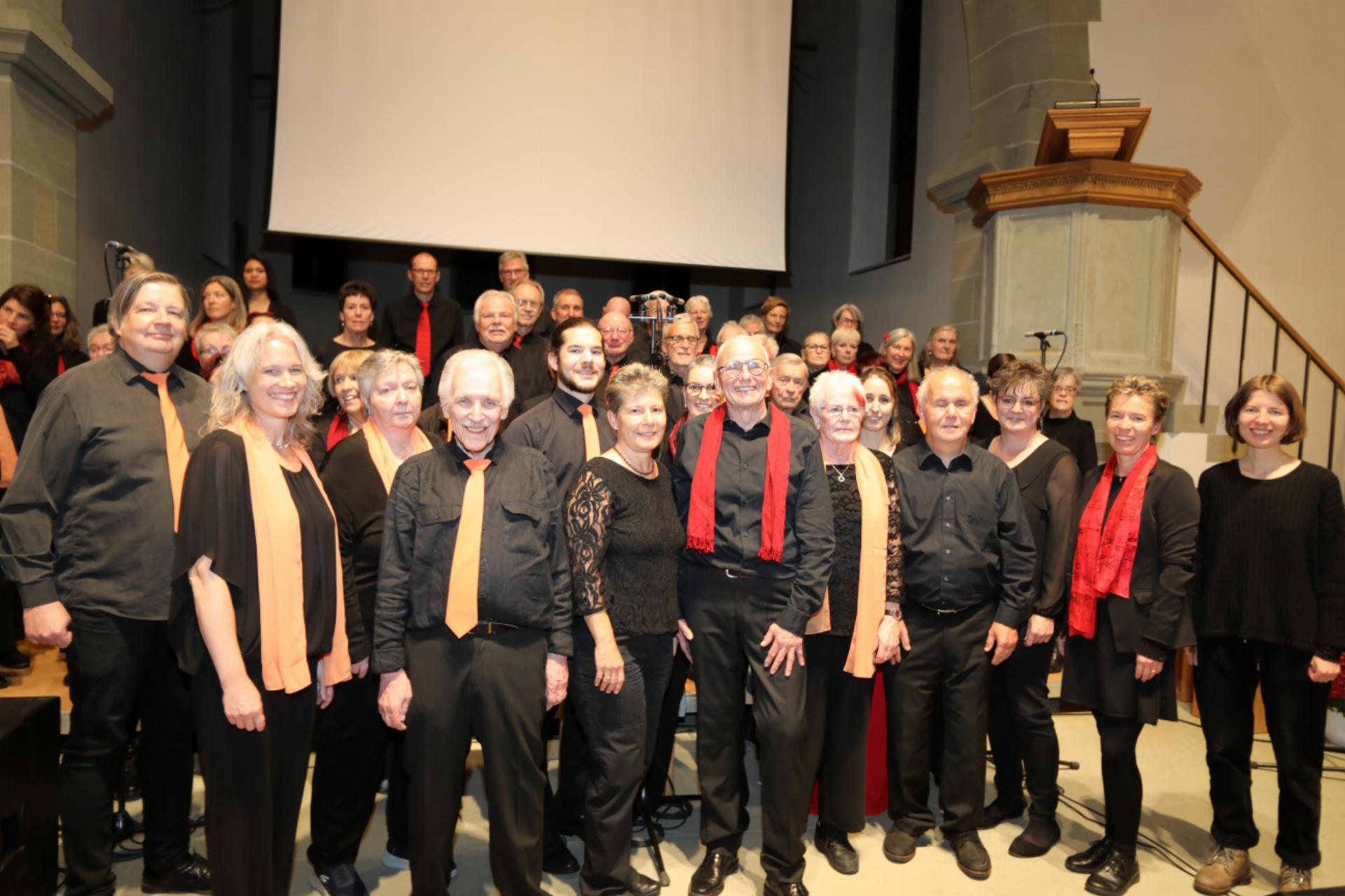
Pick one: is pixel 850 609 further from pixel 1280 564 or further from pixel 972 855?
→ pixel 1280 564

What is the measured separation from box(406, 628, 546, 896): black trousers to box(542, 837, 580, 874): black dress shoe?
0.50 metres

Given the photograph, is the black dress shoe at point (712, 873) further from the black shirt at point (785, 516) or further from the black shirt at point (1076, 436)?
the black shirt at point (1076, 436)

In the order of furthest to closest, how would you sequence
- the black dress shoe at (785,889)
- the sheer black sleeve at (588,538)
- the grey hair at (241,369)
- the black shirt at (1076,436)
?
the black shirt at (1076,436) → the black dress shoe at (785,889) → the sheer black sleeve at (588,538) → the grey hair at (241,369)

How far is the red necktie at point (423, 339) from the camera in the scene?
5.61m

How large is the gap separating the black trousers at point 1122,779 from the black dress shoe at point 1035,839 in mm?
247

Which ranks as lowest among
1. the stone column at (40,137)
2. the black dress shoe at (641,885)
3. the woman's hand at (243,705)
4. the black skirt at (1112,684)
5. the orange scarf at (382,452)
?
the black dress shoe at (641,885)

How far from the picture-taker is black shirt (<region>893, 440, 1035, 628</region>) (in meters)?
3.04

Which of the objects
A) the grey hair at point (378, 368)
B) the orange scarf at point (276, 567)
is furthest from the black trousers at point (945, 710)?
the orange scarf at point (276, 567)

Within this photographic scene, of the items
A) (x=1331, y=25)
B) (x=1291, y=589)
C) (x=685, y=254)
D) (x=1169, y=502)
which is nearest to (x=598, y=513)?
(x=1169, y=502)

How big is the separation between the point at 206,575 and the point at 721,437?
146 cm

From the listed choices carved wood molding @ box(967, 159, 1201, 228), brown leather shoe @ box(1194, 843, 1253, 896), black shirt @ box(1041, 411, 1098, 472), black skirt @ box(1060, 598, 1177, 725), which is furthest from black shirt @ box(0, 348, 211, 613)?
carved wood molding @ box(967, 159, 1201, 228)

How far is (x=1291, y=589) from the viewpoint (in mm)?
2875

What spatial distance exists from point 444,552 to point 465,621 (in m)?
0.19

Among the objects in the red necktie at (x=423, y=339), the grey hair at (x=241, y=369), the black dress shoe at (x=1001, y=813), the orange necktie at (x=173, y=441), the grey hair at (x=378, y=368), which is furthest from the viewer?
the red necktie at (x=423, y=339)
